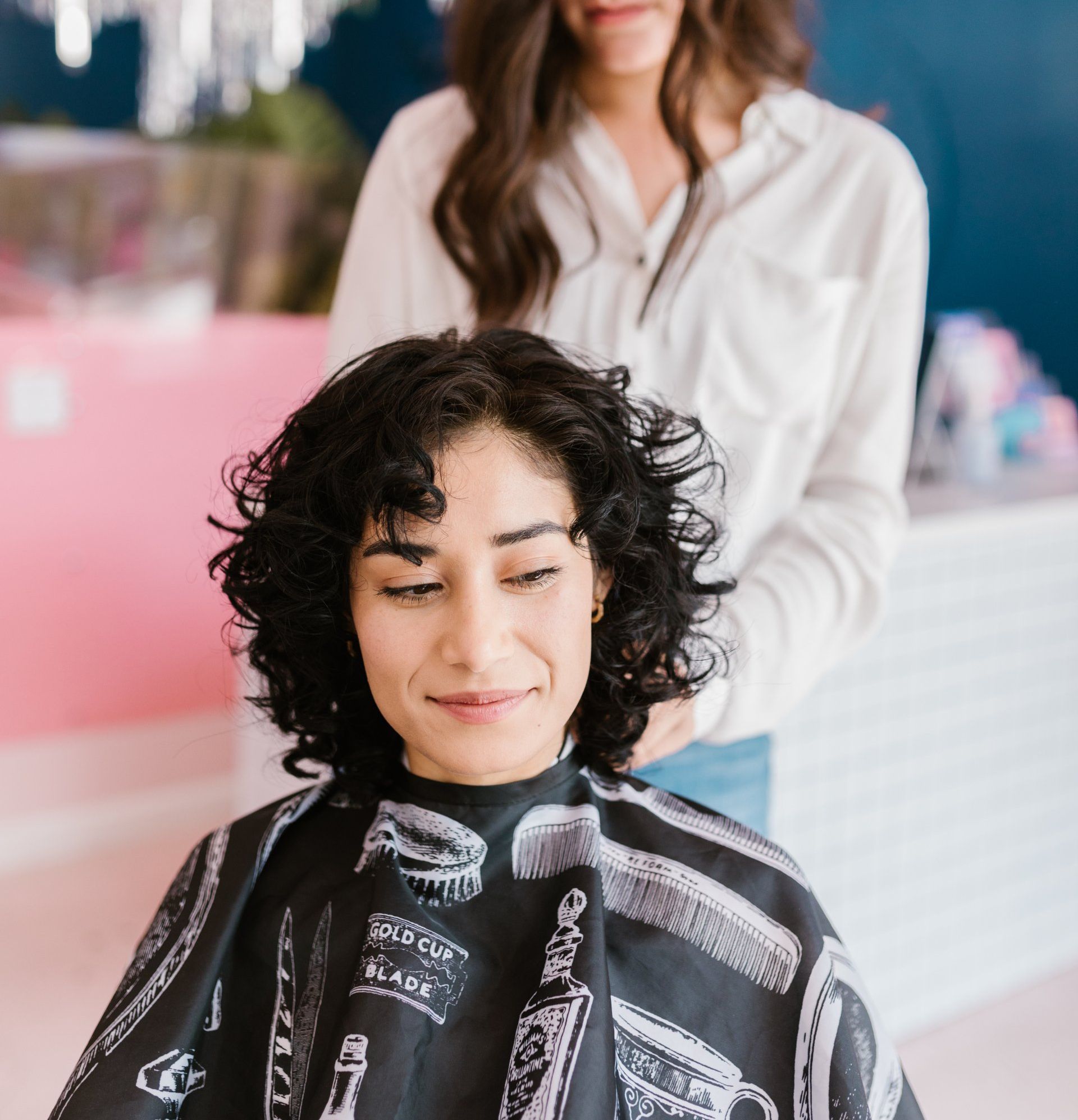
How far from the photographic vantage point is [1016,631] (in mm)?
2209

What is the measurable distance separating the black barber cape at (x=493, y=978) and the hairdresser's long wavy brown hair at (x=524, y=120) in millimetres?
520

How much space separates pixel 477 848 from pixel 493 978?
0.11m

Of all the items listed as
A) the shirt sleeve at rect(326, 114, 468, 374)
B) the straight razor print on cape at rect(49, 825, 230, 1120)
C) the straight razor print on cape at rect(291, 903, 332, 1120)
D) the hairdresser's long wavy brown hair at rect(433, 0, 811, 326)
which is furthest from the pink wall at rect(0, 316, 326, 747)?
the straight razor print on cape at rect(291, 903, 332, 1120)

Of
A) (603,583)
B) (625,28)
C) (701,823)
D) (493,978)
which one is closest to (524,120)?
(625,28)

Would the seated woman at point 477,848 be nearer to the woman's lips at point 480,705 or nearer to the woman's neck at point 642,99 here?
the woman's lips at point 480,705

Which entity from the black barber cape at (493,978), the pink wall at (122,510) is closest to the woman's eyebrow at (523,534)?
the black barber cape at (493,978)

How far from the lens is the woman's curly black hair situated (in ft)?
2.98

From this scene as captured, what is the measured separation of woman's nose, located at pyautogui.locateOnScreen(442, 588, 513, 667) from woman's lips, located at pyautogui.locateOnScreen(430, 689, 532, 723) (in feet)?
0.10

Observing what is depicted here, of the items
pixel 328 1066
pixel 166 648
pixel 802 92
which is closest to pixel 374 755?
pixel 328 1066

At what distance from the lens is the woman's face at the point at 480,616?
0.87 m

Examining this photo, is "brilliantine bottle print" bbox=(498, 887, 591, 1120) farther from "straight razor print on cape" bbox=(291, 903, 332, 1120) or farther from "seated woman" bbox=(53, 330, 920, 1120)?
"straight razor print on cape" bbox=(291, 903, 332, 1120)

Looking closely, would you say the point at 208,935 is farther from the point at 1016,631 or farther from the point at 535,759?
the point at 1016,631

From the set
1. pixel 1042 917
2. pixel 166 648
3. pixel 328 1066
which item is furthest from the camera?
pixel 166 648

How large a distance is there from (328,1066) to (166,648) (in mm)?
2336
